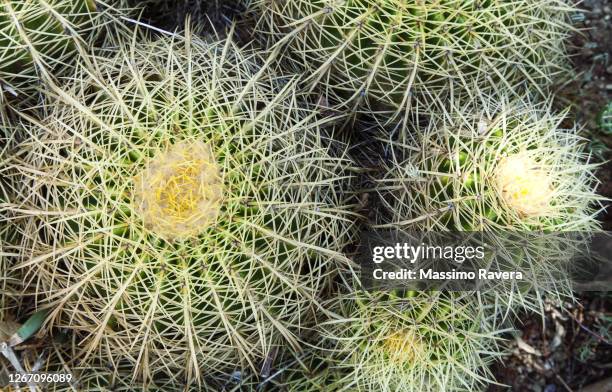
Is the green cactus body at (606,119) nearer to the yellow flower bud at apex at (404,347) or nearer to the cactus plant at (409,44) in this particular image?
the cactus plant at (409,44)

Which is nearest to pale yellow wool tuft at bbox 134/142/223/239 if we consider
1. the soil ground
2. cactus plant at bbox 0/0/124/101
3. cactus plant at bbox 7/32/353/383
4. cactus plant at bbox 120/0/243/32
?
cactus plant at bbox 7/32/353/383

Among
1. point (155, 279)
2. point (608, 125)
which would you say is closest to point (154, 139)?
point (155, 279)

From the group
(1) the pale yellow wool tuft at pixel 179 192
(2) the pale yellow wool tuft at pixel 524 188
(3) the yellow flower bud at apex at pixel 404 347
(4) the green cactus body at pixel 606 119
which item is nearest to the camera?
(1) the pale yellow wool tuft at pixel 179 192

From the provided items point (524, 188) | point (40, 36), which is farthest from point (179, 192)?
point (524, 188)

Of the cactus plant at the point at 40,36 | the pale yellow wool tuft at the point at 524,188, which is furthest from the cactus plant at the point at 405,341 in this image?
the cactus plant at the point at 40,36

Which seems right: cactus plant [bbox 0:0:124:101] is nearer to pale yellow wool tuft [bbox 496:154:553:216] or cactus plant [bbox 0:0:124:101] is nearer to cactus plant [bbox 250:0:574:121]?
cactus plant [bbox 250:0:574:121]

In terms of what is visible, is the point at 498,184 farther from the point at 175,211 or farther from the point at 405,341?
the point at 175,211
